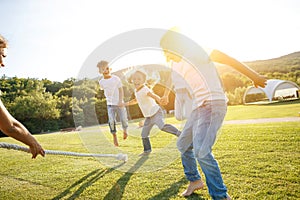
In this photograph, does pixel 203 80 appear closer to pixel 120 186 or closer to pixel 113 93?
pixel 120 186

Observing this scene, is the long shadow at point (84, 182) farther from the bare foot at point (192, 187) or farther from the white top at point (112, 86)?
the white top at point (112, 86)

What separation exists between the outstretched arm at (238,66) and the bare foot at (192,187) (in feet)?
4.00

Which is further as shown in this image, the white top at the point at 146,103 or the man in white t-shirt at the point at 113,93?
the man in white t-shirt at the point at 113,93

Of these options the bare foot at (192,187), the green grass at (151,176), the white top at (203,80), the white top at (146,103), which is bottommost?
the green grass at (151,176)

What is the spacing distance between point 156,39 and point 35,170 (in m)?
2.95

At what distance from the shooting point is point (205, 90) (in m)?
2.53

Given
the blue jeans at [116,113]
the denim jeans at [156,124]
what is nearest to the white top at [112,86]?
the blue jeans at [116,113]

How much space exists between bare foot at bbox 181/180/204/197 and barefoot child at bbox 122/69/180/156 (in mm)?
1967

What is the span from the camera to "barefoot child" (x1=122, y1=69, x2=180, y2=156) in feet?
16.1

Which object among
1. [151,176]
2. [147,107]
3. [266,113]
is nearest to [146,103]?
[147,107]

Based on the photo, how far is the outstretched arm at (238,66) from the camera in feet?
7.54

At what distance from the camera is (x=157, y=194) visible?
2.89 m

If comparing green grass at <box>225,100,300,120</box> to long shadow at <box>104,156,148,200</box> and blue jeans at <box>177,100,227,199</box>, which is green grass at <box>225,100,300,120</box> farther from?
blue jeans at <box>177,100,227,199</box>

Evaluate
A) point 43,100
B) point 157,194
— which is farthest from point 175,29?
point 43,100
